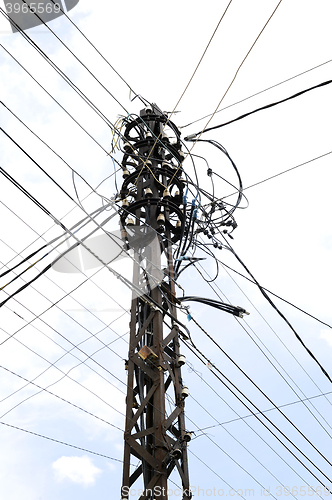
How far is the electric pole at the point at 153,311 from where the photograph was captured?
4.96 metres

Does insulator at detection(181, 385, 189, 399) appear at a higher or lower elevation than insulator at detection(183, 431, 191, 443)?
higher

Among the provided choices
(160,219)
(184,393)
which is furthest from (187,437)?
(160,219)

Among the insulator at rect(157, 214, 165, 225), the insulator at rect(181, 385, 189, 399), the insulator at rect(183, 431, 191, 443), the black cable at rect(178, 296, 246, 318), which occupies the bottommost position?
the insulator at rect(183, 431, 191, 443)

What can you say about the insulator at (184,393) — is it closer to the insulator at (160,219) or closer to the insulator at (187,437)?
the insulator at (187,437)

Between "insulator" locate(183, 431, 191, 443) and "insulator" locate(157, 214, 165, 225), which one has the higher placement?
"insulator" locate(157, 214, 165, 225)

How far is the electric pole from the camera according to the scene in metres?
4.96

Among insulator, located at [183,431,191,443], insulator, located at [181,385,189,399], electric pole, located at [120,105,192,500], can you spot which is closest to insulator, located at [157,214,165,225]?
Result: electric pole, located at [120,105,192,500]

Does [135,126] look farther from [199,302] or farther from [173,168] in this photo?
[199,302]

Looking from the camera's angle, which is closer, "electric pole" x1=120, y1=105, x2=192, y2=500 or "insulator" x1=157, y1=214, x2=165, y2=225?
"electric pole" x1=120, y1=105, x2=192, y2=500

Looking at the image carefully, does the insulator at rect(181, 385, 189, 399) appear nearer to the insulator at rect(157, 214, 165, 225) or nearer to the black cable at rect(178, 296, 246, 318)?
the black cable at rect(178, 296, 246, 318)

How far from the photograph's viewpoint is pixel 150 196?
687cm

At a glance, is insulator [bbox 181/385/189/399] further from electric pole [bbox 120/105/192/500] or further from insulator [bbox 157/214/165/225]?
insulator [bbox 157/214/165/225]

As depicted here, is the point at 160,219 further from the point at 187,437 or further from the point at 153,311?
the point at 187,437

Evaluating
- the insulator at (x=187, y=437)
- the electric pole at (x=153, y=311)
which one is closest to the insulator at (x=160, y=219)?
the electric pole at (x=153, y=311)
